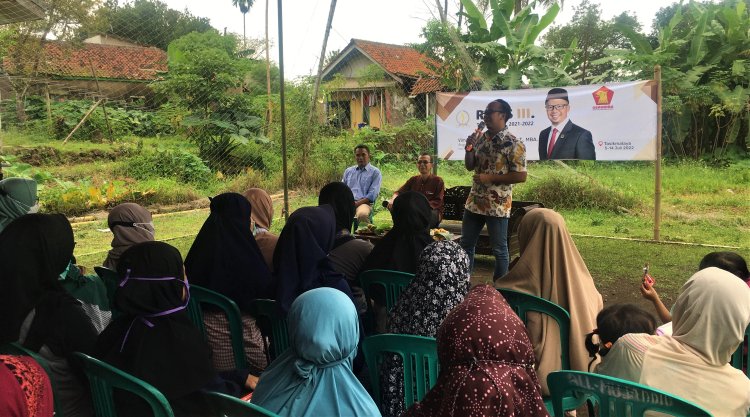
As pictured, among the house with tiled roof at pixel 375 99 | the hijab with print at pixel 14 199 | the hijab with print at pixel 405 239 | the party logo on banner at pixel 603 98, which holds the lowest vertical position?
the hijab with print at pixel 405 239

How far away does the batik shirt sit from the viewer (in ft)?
15.3

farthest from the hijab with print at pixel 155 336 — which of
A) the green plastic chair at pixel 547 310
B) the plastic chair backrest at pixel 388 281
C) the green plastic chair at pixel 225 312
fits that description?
the green plastic chair at pixel 547 310

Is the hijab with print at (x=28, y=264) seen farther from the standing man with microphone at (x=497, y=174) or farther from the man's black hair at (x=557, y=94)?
the man's black hair at (x=557, y=94)

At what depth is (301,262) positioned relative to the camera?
8.93 ft

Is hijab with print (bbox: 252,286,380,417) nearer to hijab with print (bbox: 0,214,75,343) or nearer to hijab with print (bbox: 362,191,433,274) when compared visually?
hijab with print (bbox: 0,214,75,343)

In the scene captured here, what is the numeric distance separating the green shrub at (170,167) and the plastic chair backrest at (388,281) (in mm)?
7584

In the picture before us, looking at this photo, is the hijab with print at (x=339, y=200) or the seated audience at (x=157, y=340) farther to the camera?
the hijab with print at (x=339, y=200)

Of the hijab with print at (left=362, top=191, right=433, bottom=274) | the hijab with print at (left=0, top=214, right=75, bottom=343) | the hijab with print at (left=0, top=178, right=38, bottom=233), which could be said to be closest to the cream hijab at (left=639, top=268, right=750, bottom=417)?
the hijab with print at (left=362, top=191, right=433, bottom=274)

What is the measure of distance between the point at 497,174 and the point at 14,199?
3.51 metres

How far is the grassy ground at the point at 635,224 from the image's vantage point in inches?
229

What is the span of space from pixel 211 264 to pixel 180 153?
821 cm

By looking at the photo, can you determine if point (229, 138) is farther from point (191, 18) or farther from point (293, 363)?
point (191, 18)

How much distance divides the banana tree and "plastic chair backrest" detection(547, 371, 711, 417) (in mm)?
8573

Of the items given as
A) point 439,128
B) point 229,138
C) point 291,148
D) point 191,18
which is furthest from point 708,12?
point 191,18
